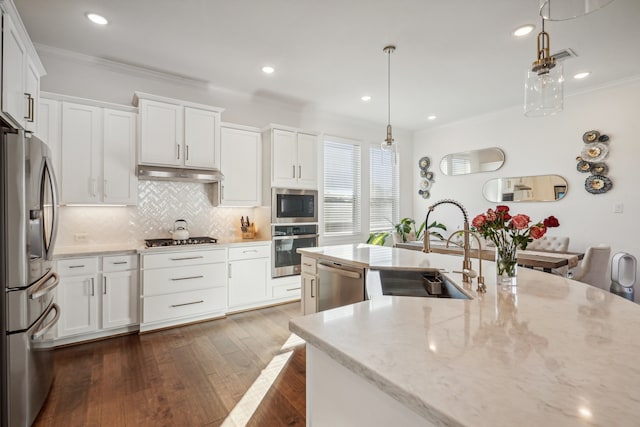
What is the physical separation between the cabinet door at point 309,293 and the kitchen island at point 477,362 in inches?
63.0

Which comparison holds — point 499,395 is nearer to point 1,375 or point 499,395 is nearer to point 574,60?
point 1,375

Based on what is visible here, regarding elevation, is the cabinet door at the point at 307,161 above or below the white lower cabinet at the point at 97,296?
above

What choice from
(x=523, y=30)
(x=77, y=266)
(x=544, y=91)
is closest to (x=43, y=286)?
(x=77, y=266)

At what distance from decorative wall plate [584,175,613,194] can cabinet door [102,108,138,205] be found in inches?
219

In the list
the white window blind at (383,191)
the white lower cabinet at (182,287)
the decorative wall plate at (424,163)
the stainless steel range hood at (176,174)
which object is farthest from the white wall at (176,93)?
the white lower cabinet at (182,287)

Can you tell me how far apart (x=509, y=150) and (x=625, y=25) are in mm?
2316

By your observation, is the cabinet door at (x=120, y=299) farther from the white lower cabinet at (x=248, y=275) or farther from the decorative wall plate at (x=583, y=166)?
the decorative wall plate at (x=583, y=166)

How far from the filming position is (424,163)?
6105 mm

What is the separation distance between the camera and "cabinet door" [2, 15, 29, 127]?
1.84 meters

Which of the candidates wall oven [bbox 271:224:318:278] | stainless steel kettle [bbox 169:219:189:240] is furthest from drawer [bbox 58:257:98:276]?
wall oven [bbox 271:224:318:278]

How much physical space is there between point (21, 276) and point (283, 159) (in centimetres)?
290

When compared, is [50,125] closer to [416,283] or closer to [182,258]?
[182,258]

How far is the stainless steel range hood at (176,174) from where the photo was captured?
3.24 metres

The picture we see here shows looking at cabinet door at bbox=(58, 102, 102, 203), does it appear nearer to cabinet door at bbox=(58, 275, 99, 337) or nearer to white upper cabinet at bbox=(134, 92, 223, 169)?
white upper cabinet at bbox=(134, 92, 223, 169)
